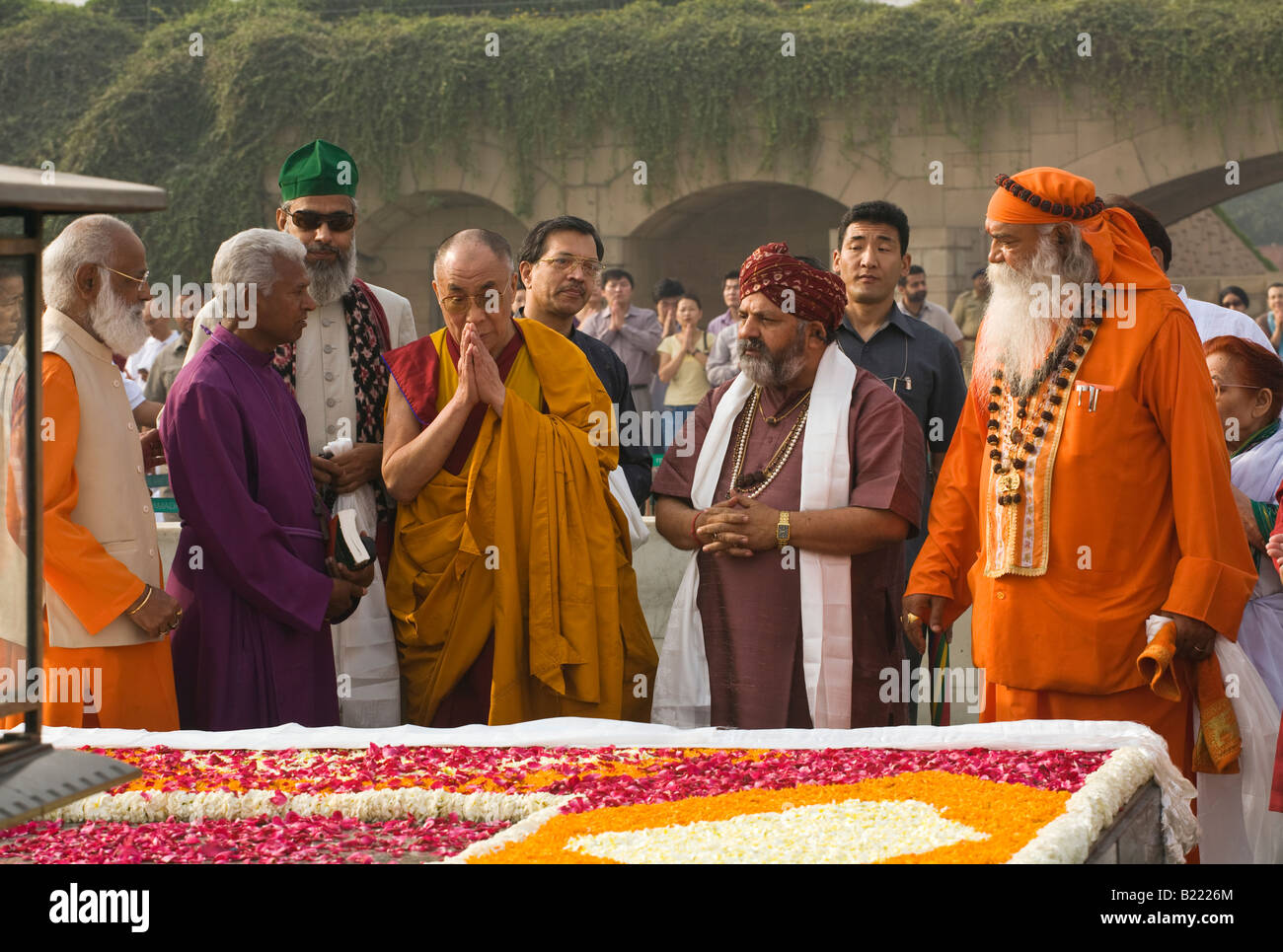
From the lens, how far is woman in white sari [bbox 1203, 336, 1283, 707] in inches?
163

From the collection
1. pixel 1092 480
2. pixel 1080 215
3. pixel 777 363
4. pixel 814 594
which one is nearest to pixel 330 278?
pixel 777 363

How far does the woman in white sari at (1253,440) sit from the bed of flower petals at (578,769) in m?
1.34

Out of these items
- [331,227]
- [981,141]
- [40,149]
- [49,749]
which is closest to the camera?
[49,749]

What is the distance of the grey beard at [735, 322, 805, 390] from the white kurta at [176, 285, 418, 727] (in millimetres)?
1189

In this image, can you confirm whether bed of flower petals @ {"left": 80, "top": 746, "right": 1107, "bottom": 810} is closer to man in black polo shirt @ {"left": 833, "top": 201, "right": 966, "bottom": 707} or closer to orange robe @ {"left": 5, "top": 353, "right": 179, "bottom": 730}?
orange robe @ {"left": 5, "top": 353, "right": 179, "bottom": 730}

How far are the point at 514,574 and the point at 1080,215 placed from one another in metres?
1.80

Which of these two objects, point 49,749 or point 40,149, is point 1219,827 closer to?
point 49,749

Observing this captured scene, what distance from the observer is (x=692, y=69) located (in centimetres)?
1563

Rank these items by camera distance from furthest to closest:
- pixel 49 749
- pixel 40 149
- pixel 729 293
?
pixel 40 149 < pixel 729 293 < pixel 49 749

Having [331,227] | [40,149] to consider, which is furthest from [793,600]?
[40,149]

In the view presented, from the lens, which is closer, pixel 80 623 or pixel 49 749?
pixel 49 749

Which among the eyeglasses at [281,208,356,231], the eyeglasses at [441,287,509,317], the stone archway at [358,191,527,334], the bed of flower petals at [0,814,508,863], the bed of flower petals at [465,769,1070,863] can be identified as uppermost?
the stone archway at [358,191,527,334]

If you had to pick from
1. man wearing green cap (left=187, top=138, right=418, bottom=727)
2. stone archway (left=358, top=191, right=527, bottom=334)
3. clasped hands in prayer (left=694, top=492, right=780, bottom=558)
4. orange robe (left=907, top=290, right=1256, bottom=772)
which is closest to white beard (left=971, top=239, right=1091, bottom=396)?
orange robe (left=907, top=290, right=1256, bottom=772)

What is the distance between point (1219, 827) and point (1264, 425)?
121cm
